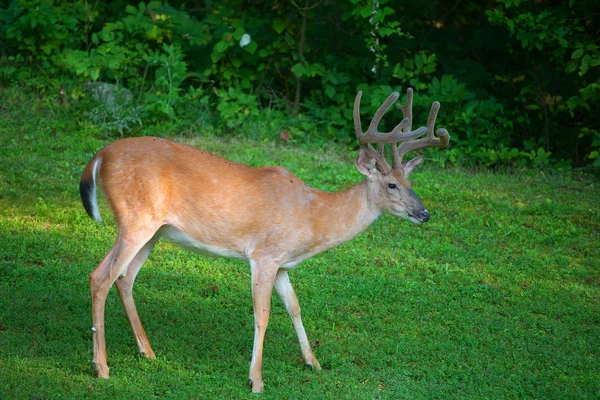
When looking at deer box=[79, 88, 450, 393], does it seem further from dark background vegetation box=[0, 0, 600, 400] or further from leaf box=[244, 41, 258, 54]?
leaf box=[244, 41, 258, 54]

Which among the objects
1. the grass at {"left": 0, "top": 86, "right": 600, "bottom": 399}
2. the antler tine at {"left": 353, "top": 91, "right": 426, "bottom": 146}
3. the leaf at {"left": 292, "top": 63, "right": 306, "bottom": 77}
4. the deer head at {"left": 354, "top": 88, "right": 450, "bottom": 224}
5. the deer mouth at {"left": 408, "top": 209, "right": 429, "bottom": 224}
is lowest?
the grass at {"left": 0, "top": 86, "right": 600, "bottom": 399}

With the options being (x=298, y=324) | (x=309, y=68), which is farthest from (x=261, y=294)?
(x=309, y=68)

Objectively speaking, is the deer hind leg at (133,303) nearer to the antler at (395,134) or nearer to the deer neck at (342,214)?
the deer neck at (342,214)

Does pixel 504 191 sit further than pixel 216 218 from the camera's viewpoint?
Yes

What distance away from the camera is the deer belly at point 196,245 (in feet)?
17.1

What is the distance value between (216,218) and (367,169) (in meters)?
1.00

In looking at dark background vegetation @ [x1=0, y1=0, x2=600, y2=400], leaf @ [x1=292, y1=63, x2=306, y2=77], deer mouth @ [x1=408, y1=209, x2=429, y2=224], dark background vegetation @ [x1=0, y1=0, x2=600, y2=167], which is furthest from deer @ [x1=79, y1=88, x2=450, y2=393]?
leaf @ [x1=292, y1=63, x2=306, y2=77]

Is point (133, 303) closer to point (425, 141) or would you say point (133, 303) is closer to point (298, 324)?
point (298, 324)

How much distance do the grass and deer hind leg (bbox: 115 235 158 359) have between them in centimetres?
11

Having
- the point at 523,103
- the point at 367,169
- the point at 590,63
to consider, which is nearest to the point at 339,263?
the point at 367,169

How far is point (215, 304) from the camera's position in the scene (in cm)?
617

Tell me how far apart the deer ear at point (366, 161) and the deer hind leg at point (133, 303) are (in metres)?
1.36

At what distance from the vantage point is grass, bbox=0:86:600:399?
16.7 ft

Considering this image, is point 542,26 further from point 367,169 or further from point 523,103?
point 367,169
